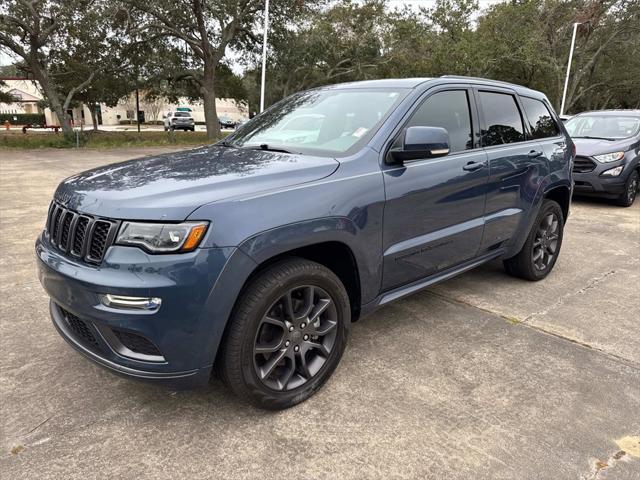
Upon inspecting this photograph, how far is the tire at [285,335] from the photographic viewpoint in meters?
2.37

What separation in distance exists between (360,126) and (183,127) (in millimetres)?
40831

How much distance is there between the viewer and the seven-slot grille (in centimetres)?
225

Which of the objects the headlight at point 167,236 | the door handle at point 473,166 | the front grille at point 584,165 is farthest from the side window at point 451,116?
the front grille at point 584,165

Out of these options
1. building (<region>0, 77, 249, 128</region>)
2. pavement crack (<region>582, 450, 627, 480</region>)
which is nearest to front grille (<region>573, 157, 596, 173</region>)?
pavement crack (<region>582, 450, 627, 480</region>)

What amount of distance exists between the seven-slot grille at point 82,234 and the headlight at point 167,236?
13cm

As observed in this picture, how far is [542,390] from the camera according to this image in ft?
9.57

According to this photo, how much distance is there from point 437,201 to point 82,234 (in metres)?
2.15

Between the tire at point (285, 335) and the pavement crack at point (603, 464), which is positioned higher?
the tire at point (285, 335)

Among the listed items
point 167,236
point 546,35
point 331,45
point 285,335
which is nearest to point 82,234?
point 167,236

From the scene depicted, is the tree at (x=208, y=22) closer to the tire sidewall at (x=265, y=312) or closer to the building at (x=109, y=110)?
the tire sidewall at (x=265, y=312)

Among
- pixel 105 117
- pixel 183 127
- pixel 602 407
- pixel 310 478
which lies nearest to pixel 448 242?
pixel 602 407

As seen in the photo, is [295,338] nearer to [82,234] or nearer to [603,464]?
[82,234]

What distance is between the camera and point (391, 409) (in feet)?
8.83

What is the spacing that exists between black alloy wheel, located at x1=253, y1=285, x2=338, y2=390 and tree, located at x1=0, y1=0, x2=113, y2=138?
21.5m
